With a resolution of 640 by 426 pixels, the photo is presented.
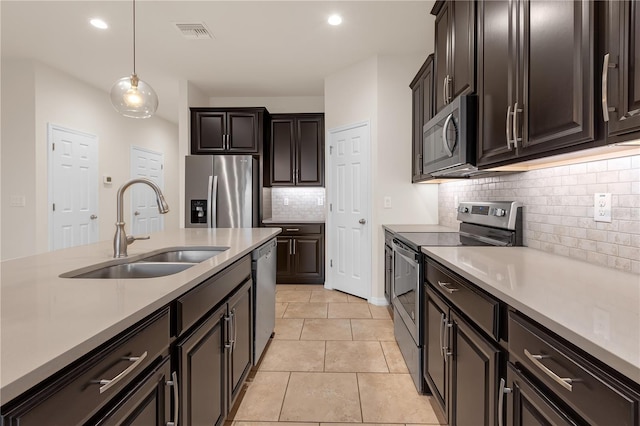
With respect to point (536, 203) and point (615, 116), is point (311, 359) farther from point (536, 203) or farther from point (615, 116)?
point (615, 116)

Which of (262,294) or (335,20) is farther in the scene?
(335,20)

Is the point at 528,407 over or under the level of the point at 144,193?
under

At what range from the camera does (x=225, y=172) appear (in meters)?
4.66

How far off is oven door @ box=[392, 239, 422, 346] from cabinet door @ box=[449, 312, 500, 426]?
0.54m

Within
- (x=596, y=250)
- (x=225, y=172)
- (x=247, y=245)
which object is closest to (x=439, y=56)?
(x=596, y=250)

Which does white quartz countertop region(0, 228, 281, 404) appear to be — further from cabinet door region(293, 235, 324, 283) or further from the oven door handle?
cabinet door region(293, 235, 324, 283)

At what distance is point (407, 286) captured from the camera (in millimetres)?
2324

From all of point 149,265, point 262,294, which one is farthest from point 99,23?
point 262,294

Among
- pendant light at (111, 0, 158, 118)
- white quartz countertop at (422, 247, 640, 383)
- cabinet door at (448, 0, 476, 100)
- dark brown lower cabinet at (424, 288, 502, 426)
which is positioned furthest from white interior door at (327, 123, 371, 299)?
white quartz countertop at (422, 247, 640, 383)

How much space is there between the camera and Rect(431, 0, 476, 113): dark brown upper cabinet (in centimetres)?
193

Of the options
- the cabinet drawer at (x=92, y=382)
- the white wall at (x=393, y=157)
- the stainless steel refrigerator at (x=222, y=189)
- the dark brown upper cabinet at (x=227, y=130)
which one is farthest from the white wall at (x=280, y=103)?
the cabinet drawer at (x=92, y=382)

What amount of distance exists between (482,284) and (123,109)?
2.70 metres

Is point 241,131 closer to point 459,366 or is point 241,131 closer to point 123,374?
point 459,366

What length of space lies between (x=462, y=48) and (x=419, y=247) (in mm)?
1208
